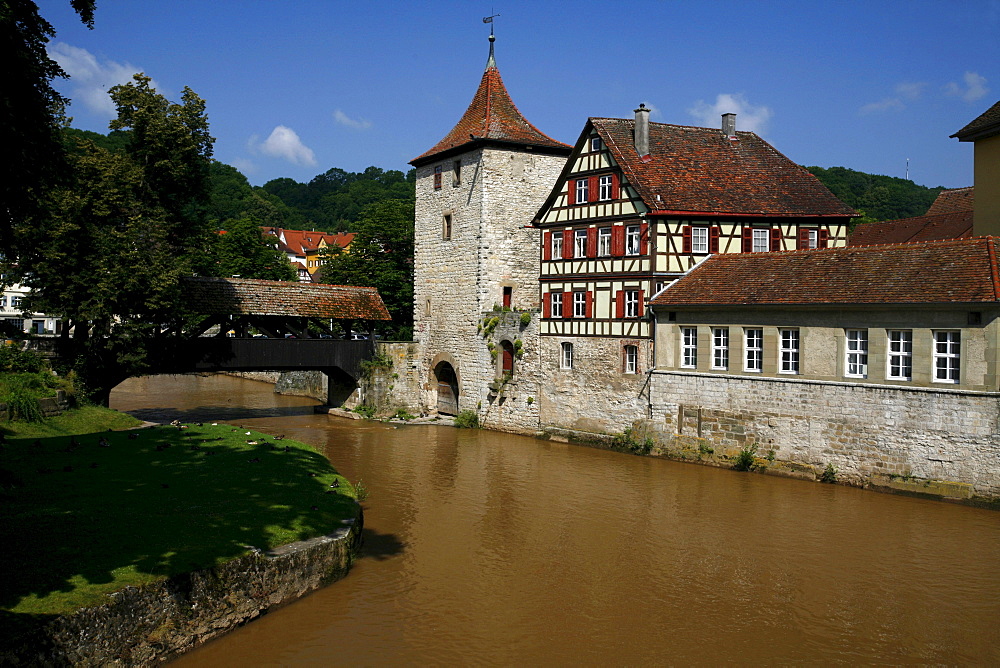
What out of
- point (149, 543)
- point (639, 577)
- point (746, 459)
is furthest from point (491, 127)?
point (149, 543)

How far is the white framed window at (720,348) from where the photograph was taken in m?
20.6

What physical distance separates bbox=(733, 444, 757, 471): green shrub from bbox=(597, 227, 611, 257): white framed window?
7.05 meters

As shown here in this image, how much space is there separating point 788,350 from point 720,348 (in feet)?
6.11

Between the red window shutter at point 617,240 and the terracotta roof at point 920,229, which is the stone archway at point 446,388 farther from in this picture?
the terracotta roof at point 920,229

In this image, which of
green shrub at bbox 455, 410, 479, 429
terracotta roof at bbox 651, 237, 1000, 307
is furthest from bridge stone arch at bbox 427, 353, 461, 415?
terracotta roof at bbox 651, 237, 1000, 307

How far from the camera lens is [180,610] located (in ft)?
28.5

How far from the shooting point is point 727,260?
72.1 feet

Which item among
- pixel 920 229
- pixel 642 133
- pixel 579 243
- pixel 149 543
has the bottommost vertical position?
pixel 149 543

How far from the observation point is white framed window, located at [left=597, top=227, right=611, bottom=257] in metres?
23.9

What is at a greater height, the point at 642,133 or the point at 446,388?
the point at 642,133

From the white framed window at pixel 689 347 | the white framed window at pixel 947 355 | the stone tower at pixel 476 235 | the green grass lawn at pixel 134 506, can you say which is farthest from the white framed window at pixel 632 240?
the green grass lawn at pixel 134 506

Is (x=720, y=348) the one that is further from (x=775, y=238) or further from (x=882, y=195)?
(x=882, y=195)

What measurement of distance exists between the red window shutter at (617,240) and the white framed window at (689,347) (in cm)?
318

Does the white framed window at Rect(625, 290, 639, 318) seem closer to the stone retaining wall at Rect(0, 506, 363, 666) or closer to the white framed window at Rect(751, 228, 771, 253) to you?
the white framed window at Rect(751, 228, 771, 253)
